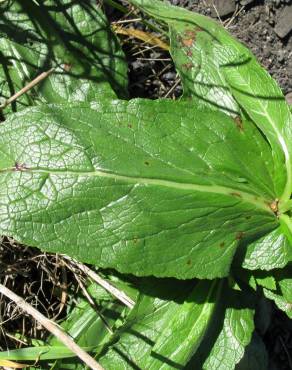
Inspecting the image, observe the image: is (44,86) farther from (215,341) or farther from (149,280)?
(215,341)

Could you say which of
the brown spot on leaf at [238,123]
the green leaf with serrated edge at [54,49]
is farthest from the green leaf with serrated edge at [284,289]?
the green leaf with serrated edge at [54,49]

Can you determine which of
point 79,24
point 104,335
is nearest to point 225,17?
point 79,24

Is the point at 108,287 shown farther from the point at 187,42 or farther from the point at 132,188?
the point at 187,42

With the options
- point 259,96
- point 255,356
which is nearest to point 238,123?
point 259,96

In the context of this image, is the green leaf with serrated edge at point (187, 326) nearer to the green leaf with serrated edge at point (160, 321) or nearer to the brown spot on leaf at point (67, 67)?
the green leaf with serrated edge at point (160, 321)

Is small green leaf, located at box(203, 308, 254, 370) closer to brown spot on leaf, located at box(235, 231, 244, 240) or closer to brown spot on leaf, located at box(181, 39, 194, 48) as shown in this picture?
brown spot on leaf, located at box(235, 231, 244, 240)
